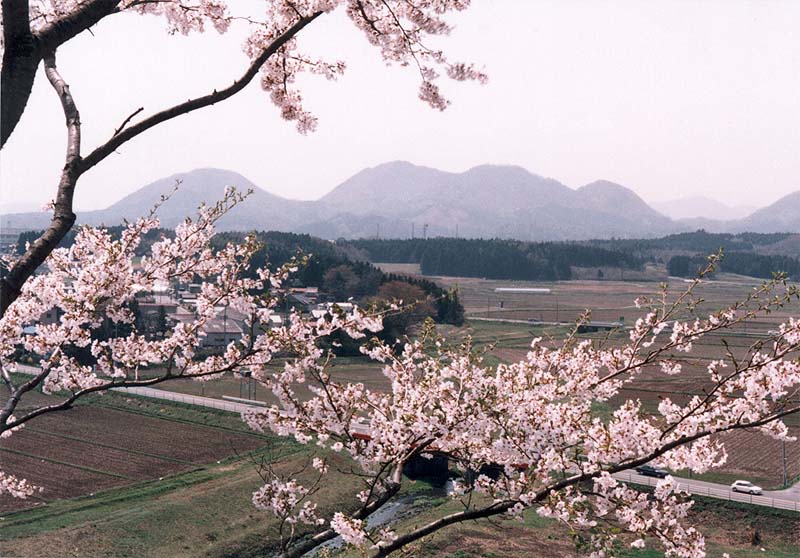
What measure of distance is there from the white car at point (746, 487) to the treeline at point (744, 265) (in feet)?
296

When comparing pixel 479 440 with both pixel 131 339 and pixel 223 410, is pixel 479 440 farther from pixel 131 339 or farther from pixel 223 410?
pixel 223 410

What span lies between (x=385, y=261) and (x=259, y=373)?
13374 centimetres

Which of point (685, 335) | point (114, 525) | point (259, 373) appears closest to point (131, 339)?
point (259, 373)

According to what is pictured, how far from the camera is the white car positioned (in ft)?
82.5

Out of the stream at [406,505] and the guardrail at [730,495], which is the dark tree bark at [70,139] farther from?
the guardrail at [730,495]

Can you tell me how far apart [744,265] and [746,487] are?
116 metres

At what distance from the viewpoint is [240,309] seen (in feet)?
17.3

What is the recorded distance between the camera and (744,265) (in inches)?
5039

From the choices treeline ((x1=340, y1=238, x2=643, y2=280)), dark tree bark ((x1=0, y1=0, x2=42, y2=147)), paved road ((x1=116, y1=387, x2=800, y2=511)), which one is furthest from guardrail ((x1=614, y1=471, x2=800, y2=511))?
treeline ((x1=340, y1=238, x2=643, y2=280))

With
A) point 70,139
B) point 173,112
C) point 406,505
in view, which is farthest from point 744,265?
point 70,139

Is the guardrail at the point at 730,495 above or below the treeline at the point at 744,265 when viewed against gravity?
below

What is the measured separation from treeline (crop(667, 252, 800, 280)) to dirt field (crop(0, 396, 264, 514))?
9537 cm

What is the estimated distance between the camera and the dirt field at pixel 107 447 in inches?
1009

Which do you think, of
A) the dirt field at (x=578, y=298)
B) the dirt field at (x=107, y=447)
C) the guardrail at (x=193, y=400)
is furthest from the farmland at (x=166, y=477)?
the dirt field at (x=578, y=298)
